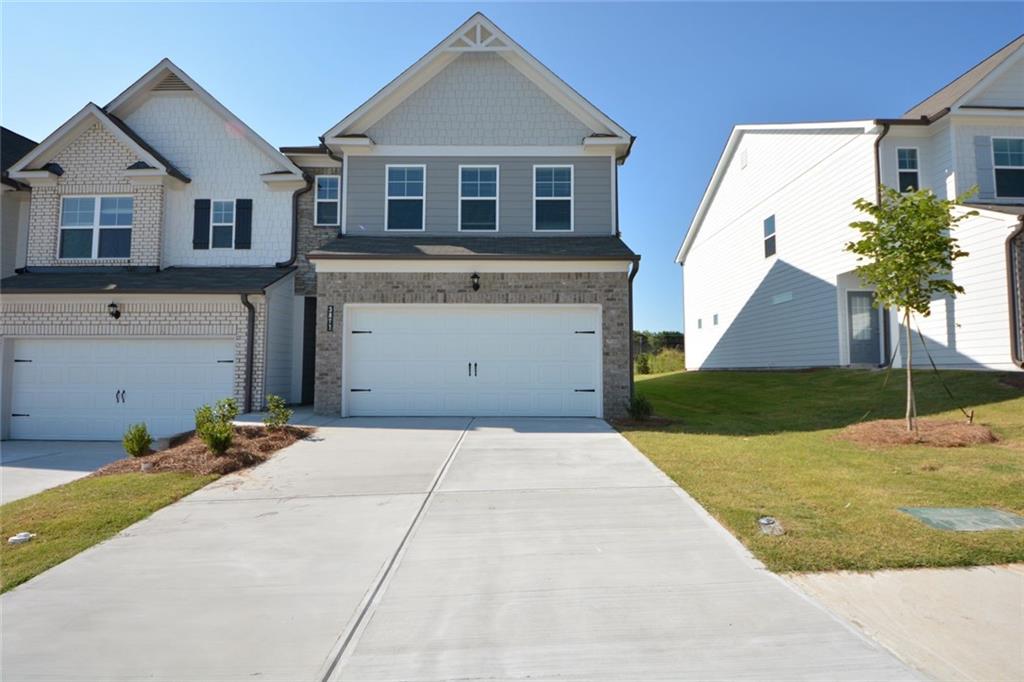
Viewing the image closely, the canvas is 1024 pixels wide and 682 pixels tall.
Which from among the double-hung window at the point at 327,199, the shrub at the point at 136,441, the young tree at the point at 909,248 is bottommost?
the shrub at the point at 136,441

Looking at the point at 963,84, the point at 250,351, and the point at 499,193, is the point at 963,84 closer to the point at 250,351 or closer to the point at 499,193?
the point at 499,193

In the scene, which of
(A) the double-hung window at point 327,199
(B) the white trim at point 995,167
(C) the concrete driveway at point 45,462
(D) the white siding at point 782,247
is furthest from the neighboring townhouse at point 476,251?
(B) the white trim at point 995,167

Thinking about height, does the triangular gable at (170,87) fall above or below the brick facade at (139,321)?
above

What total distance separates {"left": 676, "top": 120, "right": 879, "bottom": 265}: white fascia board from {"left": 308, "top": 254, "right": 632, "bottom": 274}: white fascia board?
353 inches

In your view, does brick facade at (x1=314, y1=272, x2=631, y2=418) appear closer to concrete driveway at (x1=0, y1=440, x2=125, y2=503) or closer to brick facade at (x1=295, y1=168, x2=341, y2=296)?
brick facade at (x1=295, y1=168, x2=341, y2=296)

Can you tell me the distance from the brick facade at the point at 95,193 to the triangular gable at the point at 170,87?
3.19 ft

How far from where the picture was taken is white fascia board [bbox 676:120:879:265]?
15.8m

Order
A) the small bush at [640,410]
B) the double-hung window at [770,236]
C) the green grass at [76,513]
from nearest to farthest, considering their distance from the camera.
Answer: the green grass at [76,513] < the small bush at [640,410] < the double-hung window at [770,236]

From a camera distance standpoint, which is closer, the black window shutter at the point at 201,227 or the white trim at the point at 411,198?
the white trim at the point at 411,198

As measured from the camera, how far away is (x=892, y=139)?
15.2 meters

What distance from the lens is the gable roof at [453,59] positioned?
44.3 ft

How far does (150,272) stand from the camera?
1423 centimetres

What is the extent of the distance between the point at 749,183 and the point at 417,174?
547 inches

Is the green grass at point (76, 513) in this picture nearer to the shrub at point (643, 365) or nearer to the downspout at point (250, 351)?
the downspout at point (250, 351)
